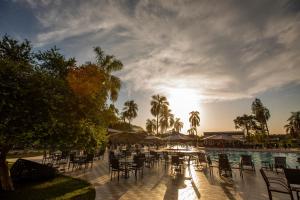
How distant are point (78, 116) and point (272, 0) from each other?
10.2 m

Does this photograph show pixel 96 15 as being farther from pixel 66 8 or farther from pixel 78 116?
pixel 78 116

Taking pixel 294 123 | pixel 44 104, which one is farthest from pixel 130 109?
pixel 294 123

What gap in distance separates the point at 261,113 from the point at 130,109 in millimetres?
45587

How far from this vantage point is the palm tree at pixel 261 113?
63.3 m

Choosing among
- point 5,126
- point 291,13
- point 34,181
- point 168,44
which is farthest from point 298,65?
point 34,181

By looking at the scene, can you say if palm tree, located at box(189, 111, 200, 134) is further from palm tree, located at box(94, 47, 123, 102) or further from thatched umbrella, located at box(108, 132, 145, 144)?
thatched umbrella, located at box(108, 132, 145, 144)

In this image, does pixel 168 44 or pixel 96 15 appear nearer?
pixel 96 15

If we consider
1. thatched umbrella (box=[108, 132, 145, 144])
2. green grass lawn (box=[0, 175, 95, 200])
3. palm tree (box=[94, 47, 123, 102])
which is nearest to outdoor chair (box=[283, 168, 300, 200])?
green grass lawn (box=[0, 175, 95, 200])

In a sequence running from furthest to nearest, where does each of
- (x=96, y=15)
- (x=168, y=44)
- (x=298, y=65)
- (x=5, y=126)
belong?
(x=168, y=44)
(x=298, y=65)
(x=96, y=15)
(x=5, y=126)

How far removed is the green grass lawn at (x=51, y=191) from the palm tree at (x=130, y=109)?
Result: 43.6 metres

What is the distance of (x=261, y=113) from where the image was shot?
2505 inches

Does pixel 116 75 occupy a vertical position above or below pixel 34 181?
above

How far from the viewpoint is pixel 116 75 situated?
90.6 ft

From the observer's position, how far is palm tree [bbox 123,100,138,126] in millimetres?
52362
